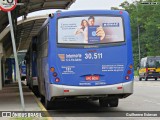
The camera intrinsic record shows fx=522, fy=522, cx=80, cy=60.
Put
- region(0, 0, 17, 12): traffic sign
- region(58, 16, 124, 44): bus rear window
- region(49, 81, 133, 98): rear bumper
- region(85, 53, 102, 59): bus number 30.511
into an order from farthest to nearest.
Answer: region(58, 16, 124, 44): bus rear window < region(85, 53, 102, 59): bus number 30.511 < region(49, 81, 133, 98): rear bumper < region(0, 0, 17, 12): traffic sign

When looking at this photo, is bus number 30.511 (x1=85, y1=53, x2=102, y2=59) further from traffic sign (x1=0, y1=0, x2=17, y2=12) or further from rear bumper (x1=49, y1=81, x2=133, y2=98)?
traffic sign (x1=0, y1=0, x2=17, y2=12)

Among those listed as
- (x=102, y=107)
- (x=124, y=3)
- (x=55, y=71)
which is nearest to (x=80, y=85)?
(x=55, y=71)

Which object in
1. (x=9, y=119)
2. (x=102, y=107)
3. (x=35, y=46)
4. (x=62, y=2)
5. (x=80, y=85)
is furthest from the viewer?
(x=62, y=2)

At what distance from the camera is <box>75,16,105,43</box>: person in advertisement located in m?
16.6

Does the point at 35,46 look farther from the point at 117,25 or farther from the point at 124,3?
the point at 124,3

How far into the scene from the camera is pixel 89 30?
16.7 m

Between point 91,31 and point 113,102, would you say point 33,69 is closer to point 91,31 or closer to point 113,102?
point 113,102

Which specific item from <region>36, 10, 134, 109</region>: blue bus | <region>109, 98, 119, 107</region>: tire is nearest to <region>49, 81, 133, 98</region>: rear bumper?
<region>36, 10, 134, 109</region>: blue bus

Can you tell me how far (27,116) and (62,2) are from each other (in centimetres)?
1385

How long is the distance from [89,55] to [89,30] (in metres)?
0.83

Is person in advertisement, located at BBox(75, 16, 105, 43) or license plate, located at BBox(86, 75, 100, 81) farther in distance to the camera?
person in advertisement, located at BBox(75, 16, 105, 43)

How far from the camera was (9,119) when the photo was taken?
1429 cm

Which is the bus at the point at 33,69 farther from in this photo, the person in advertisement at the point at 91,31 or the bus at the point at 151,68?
the bus at the point at 151,68

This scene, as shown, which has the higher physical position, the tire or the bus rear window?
the bus rear window
